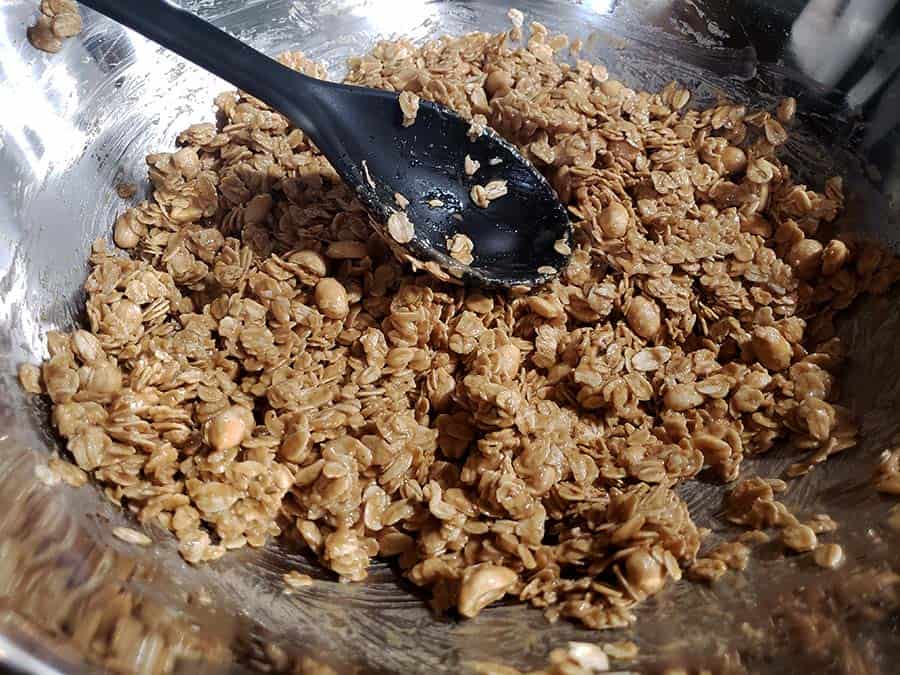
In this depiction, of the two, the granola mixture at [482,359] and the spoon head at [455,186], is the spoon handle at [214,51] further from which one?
the granola mixture at [482,359]

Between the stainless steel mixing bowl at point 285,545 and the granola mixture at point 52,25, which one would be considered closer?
the stainless steel mixing bowl at point 285,545

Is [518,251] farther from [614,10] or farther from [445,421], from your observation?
[614,10]

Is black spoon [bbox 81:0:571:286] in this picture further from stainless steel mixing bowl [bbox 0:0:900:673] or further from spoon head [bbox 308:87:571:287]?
stainless steel mixing bowl [bbox 0:0:900:673]

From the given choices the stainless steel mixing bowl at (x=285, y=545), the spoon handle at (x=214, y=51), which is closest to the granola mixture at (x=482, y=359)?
the stainless steel mixing bowl at (x=285, y=545)

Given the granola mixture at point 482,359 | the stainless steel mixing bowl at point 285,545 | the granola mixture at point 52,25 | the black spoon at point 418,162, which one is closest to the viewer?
the stainless steel mixing bowl at point 285,545

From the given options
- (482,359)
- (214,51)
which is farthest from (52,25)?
(482,359)

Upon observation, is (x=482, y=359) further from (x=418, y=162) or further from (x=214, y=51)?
(x=214, y=51)
